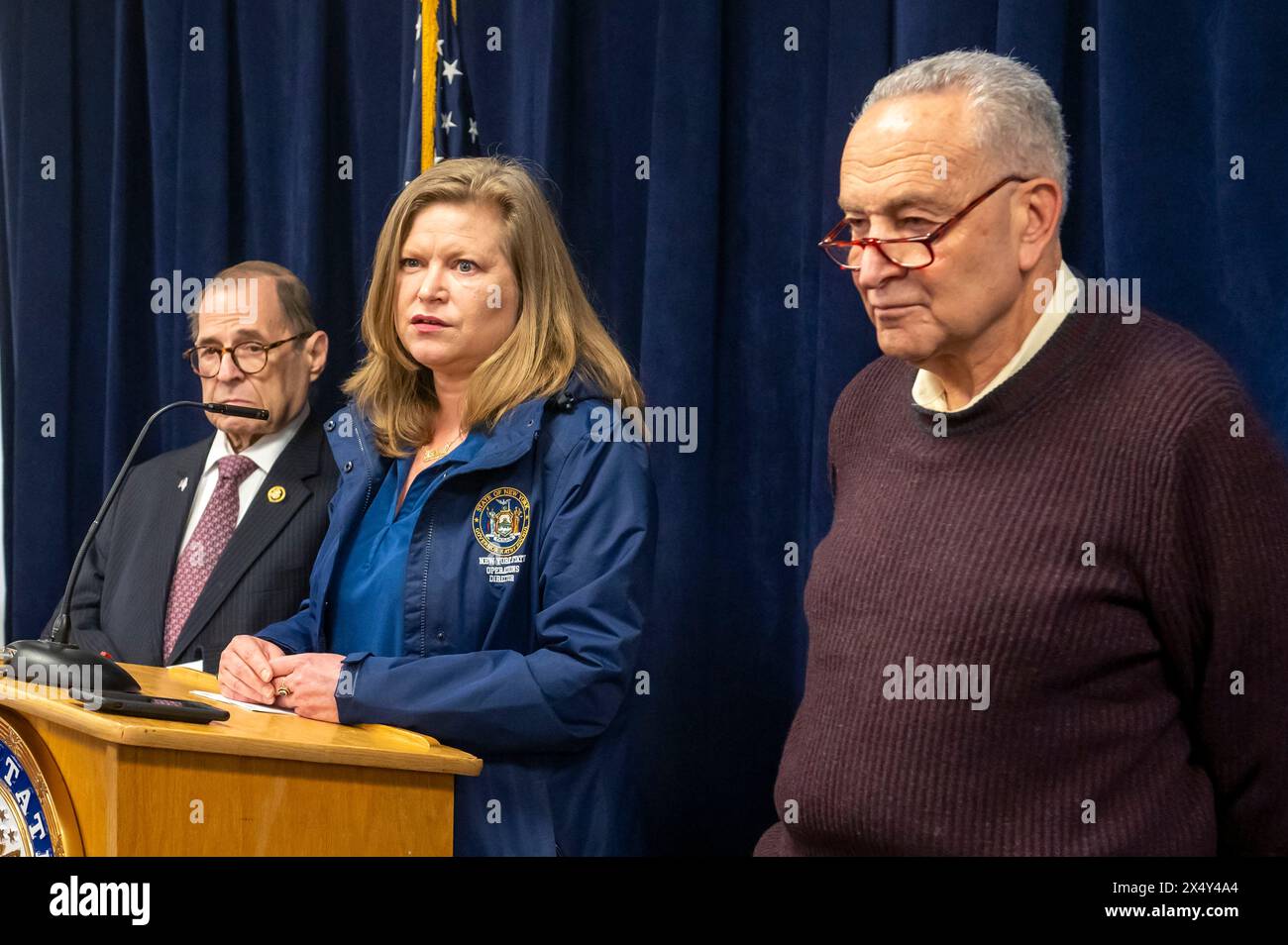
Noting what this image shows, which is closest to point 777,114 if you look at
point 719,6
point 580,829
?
point 719,6

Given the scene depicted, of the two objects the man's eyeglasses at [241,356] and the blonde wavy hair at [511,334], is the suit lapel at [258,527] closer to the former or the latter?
the man's eyeglasses at [241,356]

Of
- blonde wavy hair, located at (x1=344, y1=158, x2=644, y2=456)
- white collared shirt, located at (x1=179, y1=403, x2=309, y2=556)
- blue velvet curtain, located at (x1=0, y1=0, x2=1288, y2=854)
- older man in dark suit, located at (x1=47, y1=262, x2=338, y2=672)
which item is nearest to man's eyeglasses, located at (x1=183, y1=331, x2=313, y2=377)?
older man in dark suit, located at (x1=47, y1=262, x2=338, y2=672)

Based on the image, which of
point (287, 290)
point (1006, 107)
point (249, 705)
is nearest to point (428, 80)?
point (287, 290)

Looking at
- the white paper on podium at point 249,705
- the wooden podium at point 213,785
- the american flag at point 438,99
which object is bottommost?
the wooden podium at point 213,785

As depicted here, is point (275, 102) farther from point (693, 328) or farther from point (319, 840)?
point (319, 840)

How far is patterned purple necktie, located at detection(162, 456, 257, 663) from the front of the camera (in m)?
2.61

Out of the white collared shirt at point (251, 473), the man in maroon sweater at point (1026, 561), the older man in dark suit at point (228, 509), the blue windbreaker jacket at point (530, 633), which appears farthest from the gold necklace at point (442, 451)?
the man in maroon sweater at point (1026, 561)

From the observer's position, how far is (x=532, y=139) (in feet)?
9.27

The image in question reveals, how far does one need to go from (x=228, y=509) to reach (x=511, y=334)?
88 cm

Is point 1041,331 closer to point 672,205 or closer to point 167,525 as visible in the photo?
point 672,205

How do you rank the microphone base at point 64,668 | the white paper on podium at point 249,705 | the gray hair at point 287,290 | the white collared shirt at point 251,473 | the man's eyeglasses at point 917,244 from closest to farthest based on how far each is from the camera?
the man's eyeglasses at point 917,244 → the microphone base at point 64,668 → the white paper on podium at point 249,705 → the white collared shirt at point 251,473 → the gray hair at point 287,290

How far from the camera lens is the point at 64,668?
171cm

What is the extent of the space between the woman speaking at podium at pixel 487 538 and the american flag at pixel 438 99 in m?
0.51

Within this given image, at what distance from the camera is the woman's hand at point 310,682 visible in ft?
6.12
